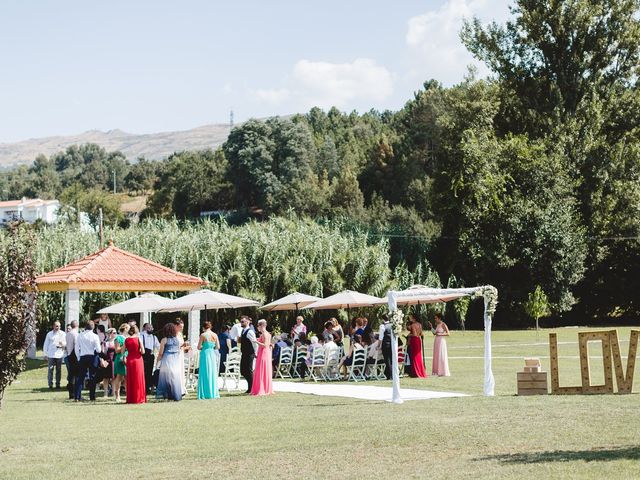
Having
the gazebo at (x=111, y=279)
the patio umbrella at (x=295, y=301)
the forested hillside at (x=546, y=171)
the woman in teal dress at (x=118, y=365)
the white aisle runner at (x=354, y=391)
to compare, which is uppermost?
the forested hillside at (x=546, y=171)

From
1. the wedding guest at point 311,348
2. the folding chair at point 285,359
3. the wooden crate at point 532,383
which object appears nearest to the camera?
the wooden crate at point 532,383

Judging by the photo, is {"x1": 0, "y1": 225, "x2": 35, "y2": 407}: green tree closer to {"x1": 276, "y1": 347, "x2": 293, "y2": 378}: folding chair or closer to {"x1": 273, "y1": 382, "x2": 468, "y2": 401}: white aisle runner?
{"x1": 273, "y1": 382, "x2": 468, "y2": 401}: white aisle runner

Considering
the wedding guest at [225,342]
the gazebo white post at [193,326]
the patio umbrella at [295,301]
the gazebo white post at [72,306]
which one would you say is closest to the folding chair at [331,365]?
the wedding guest at [225,342]

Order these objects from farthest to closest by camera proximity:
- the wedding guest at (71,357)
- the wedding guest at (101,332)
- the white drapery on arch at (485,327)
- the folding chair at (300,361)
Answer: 1. the folding chair at (300,361)
2. the wedding guest at (101,332)
3. the wedding guest at (71,357)
4. the white drapery on arch at (485,327)

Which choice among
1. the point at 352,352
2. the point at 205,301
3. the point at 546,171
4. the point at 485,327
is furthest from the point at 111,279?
the point at 546,171

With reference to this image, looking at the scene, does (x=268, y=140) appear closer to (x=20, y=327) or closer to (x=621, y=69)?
(x=621, y=69)

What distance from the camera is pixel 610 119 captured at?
51250 millimetres

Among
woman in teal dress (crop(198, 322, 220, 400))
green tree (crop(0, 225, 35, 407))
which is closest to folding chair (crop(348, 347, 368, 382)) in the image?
woman in teal dress (crop(198, 322, 220, 400))

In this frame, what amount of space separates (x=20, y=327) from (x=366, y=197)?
82799 millimetres

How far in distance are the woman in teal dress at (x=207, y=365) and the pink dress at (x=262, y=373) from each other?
3.26 feet

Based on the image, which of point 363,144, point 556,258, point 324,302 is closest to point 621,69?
point 556,258

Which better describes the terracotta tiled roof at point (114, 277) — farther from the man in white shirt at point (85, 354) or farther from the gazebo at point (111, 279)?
the man in white shirt at point (85, 354)

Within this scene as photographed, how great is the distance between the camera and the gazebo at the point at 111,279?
2991 centimetres

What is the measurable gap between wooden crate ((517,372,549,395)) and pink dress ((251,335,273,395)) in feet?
19.4
